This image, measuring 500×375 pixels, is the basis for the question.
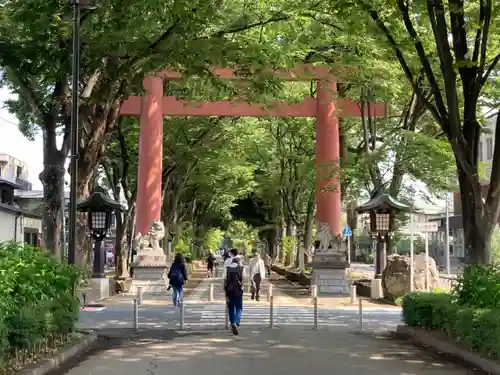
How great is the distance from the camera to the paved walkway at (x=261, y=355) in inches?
389

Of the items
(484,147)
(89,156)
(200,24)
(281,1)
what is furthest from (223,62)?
(484,147)

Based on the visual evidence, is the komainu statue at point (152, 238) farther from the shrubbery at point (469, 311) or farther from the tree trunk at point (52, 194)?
the shrubbery at point (469, 311)

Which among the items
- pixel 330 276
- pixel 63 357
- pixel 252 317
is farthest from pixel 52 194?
pixel 330 276

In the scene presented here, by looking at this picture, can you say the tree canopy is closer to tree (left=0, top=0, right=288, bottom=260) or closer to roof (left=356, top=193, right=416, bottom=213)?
tree (left=0, top=0, right=288, bottom=260)

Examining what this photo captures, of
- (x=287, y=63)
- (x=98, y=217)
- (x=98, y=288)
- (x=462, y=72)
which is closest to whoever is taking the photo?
(x=462, y=72)

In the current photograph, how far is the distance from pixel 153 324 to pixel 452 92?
28.3 ft

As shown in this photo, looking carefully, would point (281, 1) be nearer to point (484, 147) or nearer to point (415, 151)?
point (415, 151)

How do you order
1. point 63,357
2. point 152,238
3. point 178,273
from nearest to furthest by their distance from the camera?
point 63,357 < point 178,273 < point 152,238

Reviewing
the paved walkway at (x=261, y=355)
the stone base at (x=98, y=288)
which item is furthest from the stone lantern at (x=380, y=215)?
the paved walkway at (x=261, y=355)

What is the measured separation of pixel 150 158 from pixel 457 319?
19686 millimetres

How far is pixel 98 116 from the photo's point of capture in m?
17.4

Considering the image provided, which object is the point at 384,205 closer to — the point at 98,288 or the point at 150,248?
the point at 150,248

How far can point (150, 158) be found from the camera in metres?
29.2

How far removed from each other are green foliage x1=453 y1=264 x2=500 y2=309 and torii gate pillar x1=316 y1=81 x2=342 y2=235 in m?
16.2
